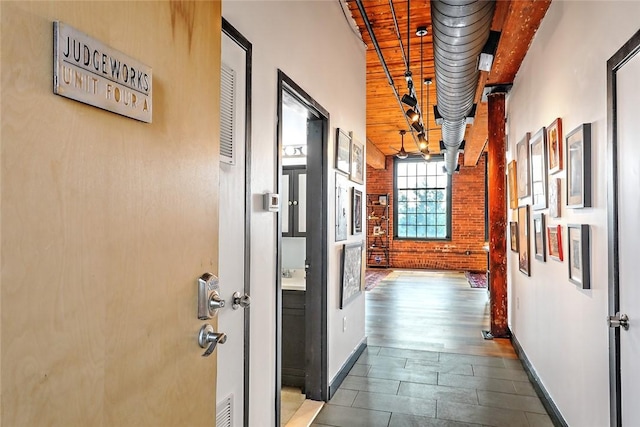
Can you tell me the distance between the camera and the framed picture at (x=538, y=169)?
116 inches

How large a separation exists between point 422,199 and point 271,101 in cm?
982

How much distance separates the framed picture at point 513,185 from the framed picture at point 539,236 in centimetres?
92

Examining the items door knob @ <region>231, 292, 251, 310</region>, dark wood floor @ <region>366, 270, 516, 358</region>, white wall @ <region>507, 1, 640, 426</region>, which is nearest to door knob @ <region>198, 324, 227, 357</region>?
door knob @ <region>231, 292, 251, 310</region>

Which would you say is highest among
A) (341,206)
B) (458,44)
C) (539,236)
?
(458,44)

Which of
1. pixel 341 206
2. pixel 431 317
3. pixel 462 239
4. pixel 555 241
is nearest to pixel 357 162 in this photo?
pixel 341 206

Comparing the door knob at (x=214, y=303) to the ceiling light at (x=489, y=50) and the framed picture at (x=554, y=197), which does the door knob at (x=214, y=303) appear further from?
the ceiling light at (x=489, y=50)

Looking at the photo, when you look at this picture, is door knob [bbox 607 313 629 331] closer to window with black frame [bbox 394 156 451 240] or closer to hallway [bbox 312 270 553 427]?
hallway [bbox 312 270 553 427]

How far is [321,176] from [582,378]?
1994 mm

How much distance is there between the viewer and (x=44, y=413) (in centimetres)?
70

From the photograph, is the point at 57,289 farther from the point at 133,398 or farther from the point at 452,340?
the point at 452,340

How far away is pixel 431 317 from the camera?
5762mm

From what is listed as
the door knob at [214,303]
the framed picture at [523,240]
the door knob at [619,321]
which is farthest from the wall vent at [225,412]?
the framed picture at [523,240]

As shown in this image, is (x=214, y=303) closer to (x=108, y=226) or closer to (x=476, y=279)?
(x=108, y=226)

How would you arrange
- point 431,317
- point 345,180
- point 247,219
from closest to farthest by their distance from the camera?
point 247,219 < point 345,180 < point 431,317
